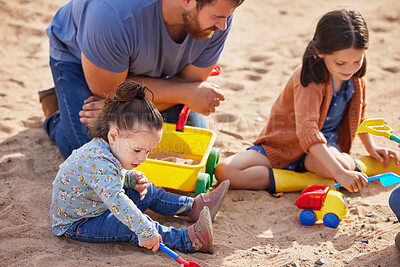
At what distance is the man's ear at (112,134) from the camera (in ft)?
5.78

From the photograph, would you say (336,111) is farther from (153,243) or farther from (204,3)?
(153,243)

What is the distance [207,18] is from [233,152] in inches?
40.2

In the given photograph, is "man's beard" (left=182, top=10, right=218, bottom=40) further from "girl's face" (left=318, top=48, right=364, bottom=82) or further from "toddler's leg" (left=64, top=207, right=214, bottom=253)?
"toddler's leg" (left=64, top=207, right=214, bottom=253)

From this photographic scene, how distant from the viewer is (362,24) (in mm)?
2365

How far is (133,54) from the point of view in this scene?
2377mm

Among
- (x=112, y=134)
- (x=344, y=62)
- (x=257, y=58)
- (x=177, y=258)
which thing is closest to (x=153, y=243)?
(x=177, y=258)

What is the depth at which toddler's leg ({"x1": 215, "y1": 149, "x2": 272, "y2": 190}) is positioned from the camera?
8.29ft

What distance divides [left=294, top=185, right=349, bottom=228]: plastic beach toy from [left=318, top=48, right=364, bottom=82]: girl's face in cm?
65

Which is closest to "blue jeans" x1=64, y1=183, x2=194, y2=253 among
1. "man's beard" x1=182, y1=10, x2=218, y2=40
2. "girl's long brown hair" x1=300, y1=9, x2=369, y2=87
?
"man's beard" x1=182, y1=10, x2=218, y2=40

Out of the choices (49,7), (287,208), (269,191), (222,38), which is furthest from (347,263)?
(49,7)

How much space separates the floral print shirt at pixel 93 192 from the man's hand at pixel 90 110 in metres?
0.55

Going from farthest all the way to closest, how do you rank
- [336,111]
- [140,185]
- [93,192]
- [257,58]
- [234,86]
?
[257,58] < [234,86] < [336,111] < [140,185] < [93,192]

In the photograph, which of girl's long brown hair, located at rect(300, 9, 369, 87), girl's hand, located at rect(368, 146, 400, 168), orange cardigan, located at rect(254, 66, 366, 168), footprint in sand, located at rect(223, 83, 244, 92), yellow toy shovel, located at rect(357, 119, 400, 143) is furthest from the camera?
footprint in sand, located at rect(223, 83, 244, 92)

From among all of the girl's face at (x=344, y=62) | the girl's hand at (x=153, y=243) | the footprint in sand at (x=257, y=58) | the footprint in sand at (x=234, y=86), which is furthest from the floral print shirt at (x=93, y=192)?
the footprint in sand at (x=257, y=58)
